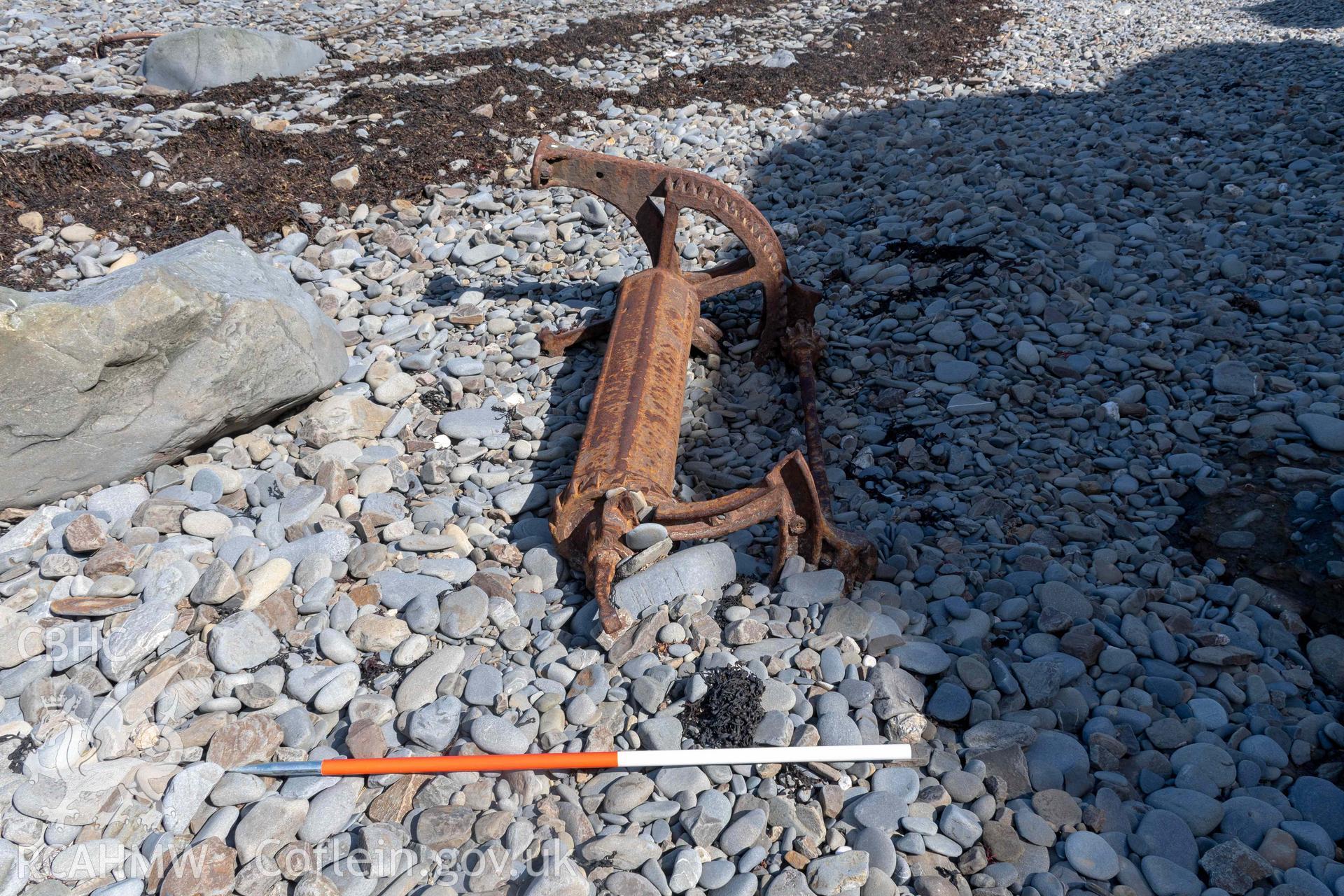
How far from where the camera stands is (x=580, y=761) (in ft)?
8.02

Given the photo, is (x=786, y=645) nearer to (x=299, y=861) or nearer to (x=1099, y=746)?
→ (x=1099, y=746)

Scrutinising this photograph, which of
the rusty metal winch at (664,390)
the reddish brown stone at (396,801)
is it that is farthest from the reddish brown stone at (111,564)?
the rusty metal winch at (664,390)

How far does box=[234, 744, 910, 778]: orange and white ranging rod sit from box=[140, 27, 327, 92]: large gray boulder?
286 inches

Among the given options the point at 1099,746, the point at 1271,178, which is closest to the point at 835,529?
the point at 1099,746

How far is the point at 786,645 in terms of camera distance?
283cm

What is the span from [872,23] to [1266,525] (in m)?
8.49

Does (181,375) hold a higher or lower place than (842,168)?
higher

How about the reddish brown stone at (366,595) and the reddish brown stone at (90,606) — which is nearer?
the reddish brown stone at (90,606)

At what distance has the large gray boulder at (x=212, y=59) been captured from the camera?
7746mm

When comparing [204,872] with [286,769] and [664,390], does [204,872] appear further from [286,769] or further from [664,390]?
[664,390]

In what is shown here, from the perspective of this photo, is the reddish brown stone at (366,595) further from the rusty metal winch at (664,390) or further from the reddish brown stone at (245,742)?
the rusty metal winch at (664,390)

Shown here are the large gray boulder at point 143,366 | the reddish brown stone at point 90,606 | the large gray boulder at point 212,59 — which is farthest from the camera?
the large gray boulder at point 212,59

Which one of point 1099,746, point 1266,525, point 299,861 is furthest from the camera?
point 1266,525

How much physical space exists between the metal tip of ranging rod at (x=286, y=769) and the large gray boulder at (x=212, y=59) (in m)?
7.16
